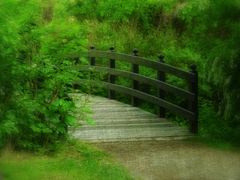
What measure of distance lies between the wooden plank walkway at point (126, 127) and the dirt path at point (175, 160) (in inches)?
18.5

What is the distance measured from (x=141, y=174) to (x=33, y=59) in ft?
8.32

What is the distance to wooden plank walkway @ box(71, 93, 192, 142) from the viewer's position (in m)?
11.1

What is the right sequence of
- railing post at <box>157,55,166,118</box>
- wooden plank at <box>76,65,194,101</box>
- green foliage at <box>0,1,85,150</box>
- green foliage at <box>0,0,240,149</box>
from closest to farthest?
green foliage at <box>0,0,240,149</box>, green foliage at <box>0,1,85,150</box>, wooden plank at <box>76,65,194,101</box>, railing post at <box>157,55,166,118</box>

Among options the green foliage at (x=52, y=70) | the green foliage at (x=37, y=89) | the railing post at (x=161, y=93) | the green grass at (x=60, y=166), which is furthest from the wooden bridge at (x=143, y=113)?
the green grass at (x=60, y=166)

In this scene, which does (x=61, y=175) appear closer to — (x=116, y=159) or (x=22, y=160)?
(x=22, y=160)

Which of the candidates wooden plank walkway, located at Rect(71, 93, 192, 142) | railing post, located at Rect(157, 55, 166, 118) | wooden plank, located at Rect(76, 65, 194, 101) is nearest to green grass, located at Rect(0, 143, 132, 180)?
wooden plank walkway, located at Rect(71, 93, 192, 142)

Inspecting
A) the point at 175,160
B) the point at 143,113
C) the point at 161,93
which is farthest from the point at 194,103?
the point at 175,160

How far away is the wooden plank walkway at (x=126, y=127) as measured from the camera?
11133 mm

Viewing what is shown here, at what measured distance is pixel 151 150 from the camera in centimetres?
1018

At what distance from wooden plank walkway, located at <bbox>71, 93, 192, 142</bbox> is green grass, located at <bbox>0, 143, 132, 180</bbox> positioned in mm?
1255

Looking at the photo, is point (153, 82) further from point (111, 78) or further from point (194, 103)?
point (111, 78)

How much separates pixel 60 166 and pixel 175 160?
187 centimetres

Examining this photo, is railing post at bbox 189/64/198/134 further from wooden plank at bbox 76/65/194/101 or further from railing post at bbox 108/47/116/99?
railing post at bbox 108/47/116/99

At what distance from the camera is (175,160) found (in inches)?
374
